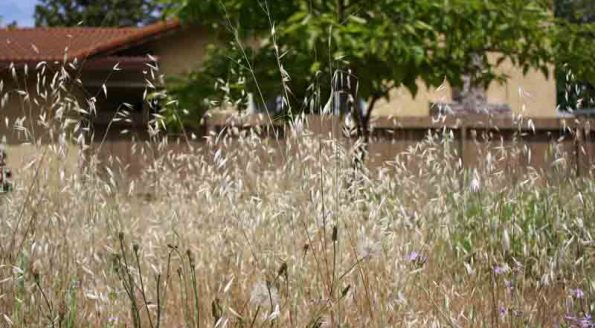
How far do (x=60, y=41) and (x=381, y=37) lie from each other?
13.7 metres

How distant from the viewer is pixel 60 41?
18906mm

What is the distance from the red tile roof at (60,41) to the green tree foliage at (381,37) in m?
7.81

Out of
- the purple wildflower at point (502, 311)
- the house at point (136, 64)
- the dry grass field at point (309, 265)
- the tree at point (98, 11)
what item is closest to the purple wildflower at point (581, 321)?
the dry grass field at point (309, 265)

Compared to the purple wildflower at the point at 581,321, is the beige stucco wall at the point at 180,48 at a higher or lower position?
higher

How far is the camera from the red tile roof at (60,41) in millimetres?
16156

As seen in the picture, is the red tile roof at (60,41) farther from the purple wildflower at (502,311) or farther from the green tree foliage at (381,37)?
the purple wildflower at (502,311)

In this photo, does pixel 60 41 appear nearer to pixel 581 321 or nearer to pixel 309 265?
pixel 309 265

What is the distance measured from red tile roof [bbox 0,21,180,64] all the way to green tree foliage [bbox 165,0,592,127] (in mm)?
7812

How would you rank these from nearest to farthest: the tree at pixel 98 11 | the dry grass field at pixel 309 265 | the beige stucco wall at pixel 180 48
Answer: the dry grass field at pixel 309 265
the beige stucco wall at pixel 180 48
the tree at pixel 98 11

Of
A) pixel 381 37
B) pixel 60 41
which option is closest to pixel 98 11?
pixel 60 41

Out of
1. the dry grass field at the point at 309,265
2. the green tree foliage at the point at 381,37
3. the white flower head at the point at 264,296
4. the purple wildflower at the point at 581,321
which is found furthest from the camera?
the green tree foliage at the point at 381,37

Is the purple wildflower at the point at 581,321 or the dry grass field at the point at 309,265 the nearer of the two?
the purple wildflower at the point at 581,321

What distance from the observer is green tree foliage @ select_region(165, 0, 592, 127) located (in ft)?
22.4

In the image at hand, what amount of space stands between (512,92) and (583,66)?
9853 millimetres
